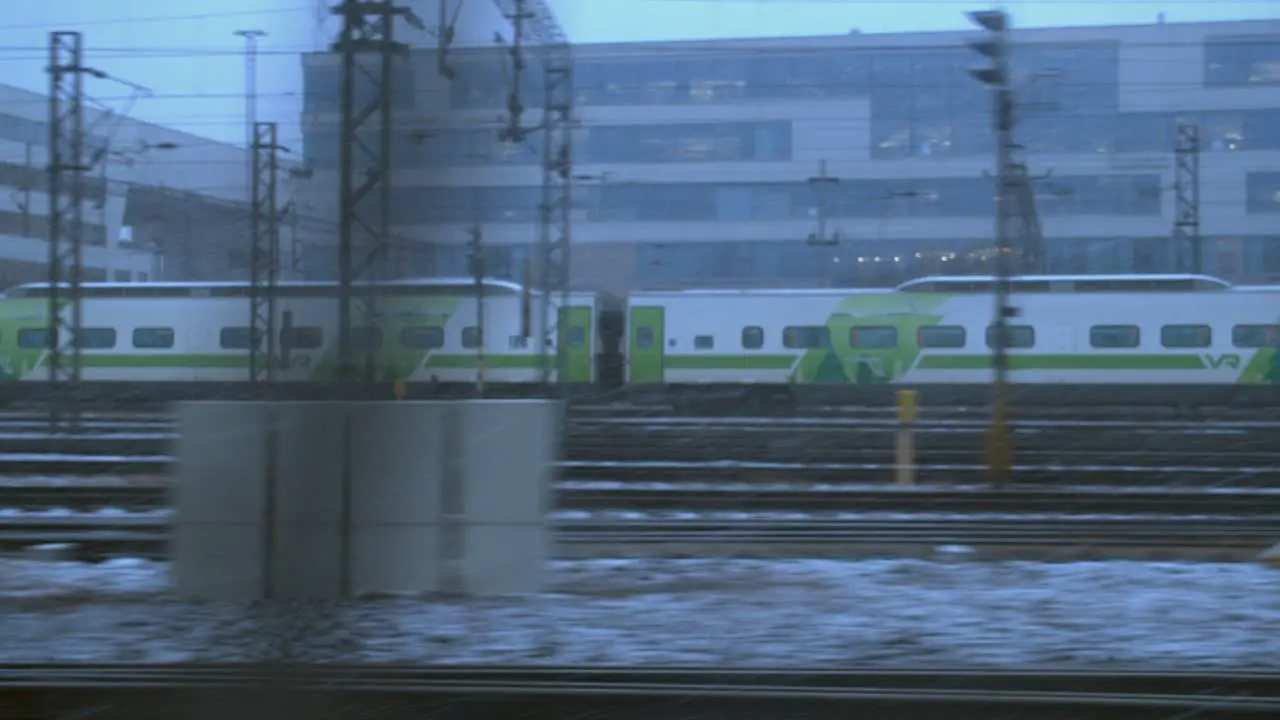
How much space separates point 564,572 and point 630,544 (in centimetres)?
141

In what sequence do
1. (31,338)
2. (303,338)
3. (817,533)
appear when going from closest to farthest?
(303,338) < (817,533) < (31,338)

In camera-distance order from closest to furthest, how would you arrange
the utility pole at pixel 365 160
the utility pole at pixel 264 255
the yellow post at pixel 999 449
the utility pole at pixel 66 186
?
the utility pole at pixel 365 160, the utility pole at pixel 264 255, the yellow post at pixel 999 449, the utility pole at pixel 66 186

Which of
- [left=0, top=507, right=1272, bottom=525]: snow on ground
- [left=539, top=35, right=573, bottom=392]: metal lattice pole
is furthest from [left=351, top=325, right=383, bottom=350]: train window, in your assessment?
[left=539, top=35, right=573, bottom=392]: metal lattice pole

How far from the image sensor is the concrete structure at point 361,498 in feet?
8.24

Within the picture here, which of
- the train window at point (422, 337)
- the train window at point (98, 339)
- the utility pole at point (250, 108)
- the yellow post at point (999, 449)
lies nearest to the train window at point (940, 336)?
the yellow post at point (999, 449)

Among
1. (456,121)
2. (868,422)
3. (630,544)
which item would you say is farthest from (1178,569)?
(868,422)

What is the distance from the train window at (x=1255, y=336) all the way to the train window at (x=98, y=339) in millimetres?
22743

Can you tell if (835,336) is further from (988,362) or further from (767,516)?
(767,516)

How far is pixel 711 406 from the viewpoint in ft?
79.8

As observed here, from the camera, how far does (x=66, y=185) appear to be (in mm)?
17328

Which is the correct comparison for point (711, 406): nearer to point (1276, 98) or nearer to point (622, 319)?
point (622, 319)

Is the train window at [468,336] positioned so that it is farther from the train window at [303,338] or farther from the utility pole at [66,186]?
the utility pole at [66,186]

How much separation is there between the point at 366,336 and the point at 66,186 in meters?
17.0

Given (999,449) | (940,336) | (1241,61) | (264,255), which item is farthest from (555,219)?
(264,255)
